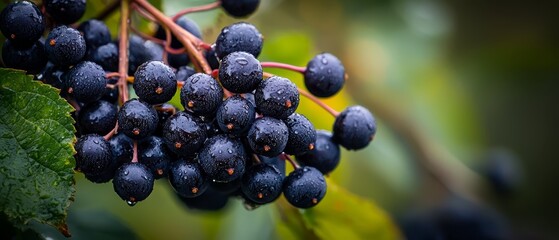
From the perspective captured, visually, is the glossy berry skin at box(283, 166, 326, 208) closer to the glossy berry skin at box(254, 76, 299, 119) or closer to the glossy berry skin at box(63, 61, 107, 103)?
the glossy berry skin at box(254, 76, 299, 119)

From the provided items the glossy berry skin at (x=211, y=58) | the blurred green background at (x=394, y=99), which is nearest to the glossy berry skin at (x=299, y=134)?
the glossy berry skin at (x=211, y=58)

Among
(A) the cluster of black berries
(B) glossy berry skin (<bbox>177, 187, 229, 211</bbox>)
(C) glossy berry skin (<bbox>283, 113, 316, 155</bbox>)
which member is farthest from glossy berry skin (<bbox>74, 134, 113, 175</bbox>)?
(B) glossy berry skin (<bbox>177, 187, 229, 211</bbox>)

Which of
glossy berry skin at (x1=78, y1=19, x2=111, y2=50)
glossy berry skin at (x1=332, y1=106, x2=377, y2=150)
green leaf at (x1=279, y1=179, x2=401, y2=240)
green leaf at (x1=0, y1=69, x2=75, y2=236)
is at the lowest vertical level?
green leaf at (x1=279, y1=179, x2=401, y2=240)

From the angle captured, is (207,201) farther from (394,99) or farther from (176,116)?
(394,99)

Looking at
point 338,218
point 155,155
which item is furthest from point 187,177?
point 338,218

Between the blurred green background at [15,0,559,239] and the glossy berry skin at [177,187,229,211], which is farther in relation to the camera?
the blurred green background at [15,0,559,239]

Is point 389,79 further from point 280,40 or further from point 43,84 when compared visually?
point 43,84

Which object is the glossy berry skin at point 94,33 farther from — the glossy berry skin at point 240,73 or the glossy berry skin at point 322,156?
the glossy berry skin at point 322,156

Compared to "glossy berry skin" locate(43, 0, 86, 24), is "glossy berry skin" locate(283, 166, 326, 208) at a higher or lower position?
lower
